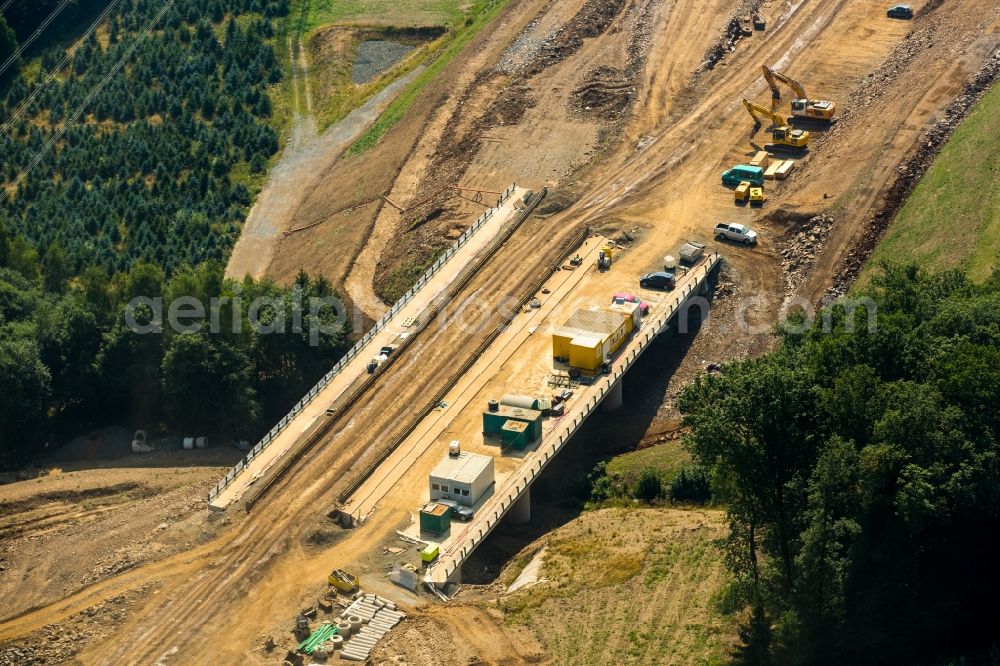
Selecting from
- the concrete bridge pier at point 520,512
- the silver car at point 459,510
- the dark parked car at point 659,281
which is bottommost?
the concrete bridge pier at point 520,512

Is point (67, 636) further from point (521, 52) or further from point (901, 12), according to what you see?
point (901, 12)

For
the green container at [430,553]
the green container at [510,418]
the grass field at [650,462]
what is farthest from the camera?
the grass field at [650,462]

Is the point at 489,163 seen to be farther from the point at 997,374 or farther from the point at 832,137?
the point at 997,374

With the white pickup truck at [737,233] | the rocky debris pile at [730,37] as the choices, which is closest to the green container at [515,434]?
the white pickup truck at [737,233]

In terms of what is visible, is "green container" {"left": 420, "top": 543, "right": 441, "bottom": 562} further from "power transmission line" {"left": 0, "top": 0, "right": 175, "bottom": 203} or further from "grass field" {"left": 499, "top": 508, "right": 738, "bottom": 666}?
"power transmission line" {"left": 0, "top": 0, "right": 175, "bottom": 203}

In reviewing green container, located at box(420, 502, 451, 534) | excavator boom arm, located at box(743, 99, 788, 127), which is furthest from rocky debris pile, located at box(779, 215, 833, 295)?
green container, located at box(420, 502, 451, 534)

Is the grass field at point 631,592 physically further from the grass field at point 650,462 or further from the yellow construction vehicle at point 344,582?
the yellow construction vehicle at point 344,582

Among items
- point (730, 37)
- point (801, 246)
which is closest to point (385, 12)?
point (730, 37)
